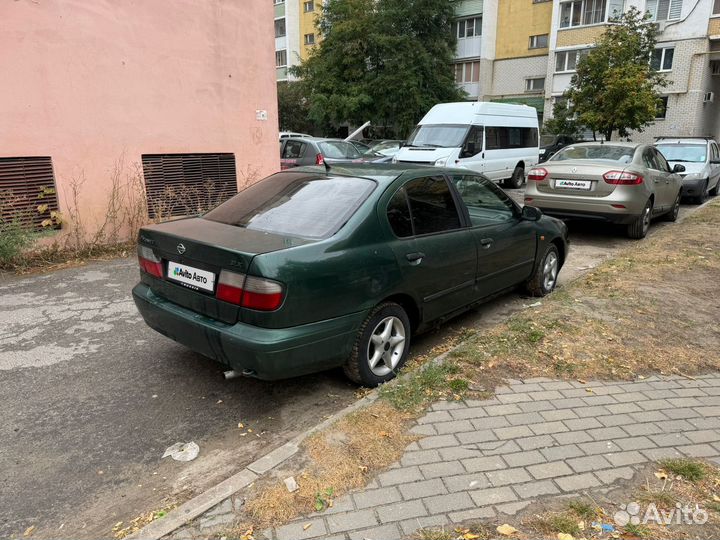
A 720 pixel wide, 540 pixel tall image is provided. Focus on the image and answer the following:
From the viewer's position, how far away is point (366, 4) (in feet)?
97.1

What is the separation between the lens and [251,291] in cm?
311

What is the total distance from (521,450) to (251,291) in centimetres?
176

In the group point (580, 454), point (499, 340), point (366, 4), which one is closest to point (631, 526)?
point (580, 454)

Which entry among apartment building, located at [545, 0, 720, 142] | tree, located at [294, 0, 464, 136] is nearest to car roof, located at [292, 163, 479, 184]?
tree, located at [294, 0, 464, 136]

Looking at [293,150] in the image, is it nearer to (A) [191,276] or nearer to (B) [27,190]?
(B) [27,190]

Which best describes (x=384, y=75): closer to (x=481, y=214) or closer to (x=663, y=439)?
(x=481, y=214)

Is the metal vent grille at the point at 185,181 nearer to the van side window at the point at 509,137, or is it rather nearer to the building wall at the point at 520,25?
the van side window at the point at 509,137

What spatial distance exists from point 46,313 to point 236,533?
4088 millimetres

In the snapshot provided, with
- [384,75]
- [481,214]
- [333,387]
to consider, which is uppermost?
[384,75]

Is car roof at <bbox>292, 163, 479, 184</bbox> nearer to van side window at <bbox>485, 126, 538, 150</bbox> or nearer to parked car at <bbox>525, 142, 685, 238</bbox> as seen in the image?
parked car at <bbox>525, 142, 685, 238</bbox>

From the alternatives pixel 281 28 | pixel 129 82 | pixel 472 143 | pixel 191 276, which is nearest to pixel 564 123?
pixel 472 143

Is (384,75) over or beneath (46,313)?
over

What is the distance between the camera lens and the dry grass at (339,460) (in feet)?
8.00

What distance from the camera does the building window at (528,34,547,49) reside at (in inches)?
1278
